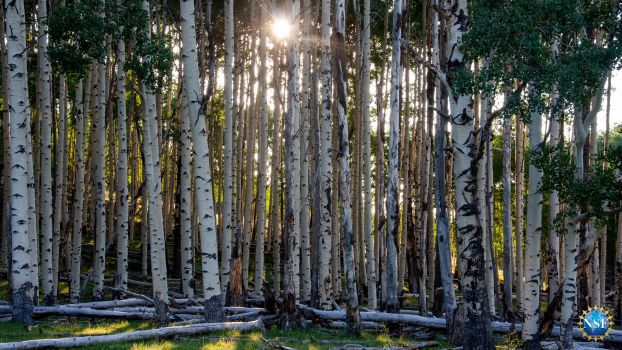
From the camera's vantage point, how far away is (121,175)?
1617cm

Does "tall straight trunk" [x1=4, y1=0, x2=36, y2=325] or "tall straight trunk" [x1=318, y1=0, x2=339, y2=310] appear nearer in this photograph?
"tall straight trunk" [x1=4, y1=0, x2=36, y2=325]

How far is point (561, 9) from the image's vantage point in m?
10.1

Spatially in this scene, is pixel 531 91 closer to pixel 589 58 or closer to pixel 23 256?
pixel 589 58

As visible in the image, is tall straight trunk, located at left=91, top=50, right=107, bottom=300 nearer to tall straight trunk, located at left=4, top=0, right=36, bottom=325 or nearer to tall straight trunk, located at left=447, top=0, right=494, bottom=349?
tall straight trunk, located at left=4, top=0, right=36, bottom=325

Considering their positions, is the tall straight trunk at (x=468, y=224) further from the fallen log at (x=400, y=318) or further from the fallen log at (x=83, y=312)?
the fallen log at (x=83, y=312)

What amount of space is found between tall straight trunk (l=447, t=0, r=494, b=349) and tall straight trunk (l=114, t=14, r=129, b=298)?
807 centimetres

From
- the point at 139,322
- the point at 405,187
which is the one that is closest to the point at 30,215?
the point at 139,322

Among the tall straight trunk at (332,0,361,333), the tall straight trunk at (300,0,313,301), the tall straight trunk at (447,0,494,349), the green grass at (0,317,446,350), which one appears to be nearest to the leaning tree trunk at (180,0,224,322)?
the green grass at (0,317,446,350)

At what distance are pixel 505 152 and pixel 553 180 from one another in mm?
6553

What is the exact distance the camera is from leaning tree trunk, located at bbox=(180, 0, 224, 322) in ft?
37.9

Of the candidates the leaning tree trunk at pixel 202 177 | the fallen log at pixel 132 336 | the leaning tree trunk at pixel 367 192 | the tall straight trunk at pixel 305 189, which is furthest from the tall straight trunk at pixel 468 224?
the tall straight trunk at pixel 305 189

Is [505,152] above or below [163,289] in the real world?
above

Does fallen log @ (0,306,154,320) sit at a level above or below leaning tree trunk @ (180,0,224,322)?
below

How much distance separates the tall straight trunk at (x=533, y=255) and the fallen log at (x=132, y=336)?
198 inches
